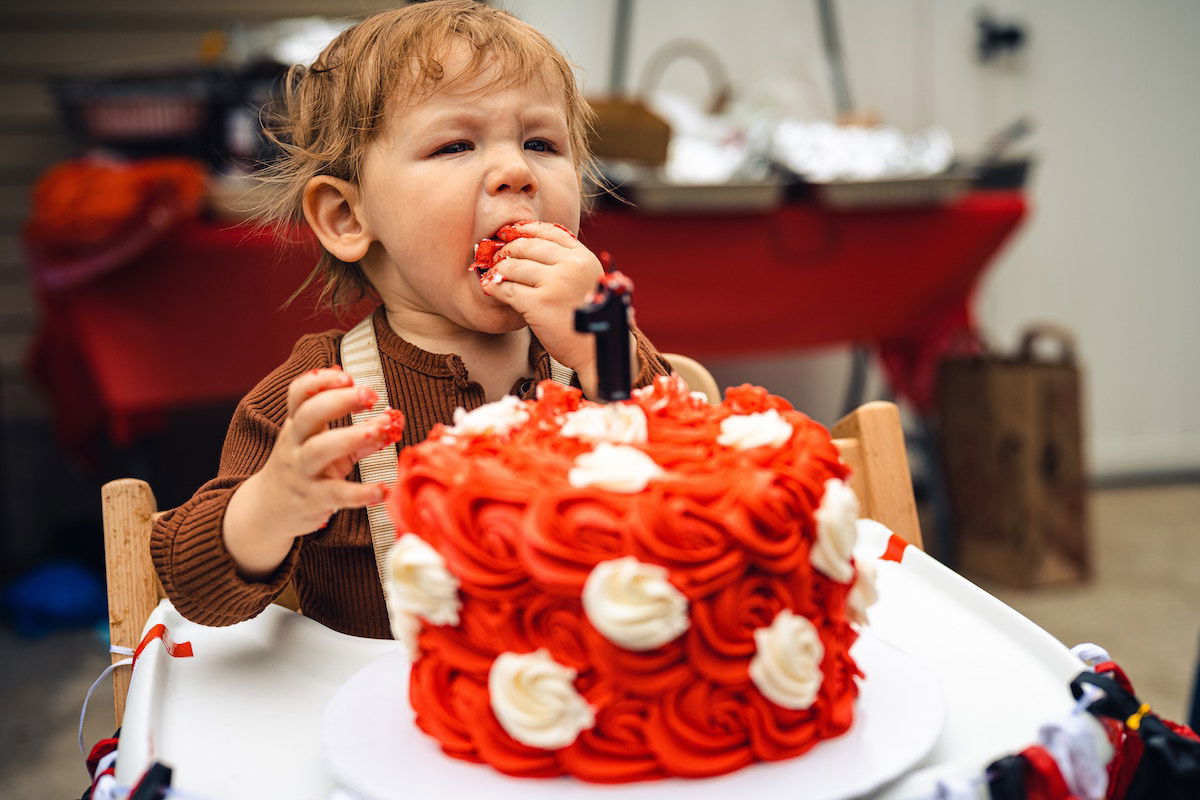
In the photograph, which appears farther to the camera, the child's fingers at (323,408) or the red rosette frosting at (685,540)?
the child's fingers at (323,408)

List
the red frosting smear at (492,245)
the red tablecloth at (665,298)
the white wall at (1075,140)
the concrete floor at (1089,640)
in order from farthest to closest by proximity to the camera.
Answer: the white wall at (1075,140), the red tablecloth at (665,298), the concrete floor at (1089,640), the red frosting smear at (492,245)

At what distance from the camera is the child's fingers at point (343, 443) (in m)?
0.64

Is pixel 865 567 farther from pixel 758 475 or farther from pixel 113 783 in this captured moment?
pixel 113 783

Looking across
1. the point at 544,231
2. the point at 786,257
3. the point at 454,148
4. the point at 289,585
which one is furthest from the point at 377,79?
the point at 786,257

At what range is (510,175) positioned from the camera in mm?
819

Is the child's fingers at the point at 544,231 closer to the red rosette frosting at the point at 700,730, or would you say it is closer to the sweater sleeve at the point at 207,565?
the sweater sleeve at the point at 207,565

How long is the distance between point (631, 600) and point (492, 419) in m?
0.16

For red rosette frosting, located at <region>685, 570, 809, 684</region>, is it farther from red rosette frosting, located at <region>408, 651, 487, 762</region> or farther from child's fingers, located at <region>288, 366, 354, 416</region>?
child's fingers, located at <region>288, 366, 354, 416</region>

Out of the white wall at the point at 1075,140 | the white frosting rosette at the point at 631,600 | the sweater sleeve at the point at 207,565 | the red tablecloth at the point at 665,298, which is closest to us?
the white frosting rosette at the point at 631,600

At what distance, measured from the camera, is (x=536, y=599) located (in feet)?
1.79

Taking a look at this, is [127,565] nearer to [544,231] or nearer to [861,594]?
[544,231]

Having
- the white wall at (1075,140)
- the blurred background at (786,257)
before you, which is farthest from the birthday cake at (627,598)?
the white wall at (1075,140)

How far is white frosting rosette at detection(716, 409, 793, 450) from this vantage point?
0.59 meters

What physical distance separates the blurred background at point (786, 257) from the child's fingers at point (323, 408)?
41.2 inches
